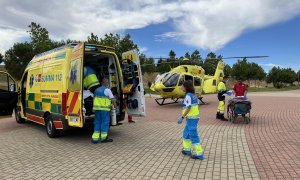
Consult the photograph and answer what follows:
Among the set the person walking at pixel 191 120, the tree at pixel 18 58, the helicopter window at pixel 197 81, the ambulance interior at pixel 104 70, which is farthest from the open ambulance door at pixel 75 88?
the tree at pixel 18 58

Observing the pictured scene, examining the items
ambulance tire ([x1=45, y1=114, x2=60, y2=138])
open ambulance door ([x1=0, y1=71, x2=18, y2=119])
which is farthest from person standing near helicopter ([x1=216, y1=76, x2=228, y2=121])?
open ambulance door ([x1=0, y1=71, x2=18, y2=119])

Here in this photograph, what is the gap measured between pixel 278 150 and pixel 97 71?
217 inches

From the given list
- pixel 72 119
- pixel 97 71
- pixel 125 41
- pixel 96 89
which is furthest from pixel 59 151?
pixel 125 41

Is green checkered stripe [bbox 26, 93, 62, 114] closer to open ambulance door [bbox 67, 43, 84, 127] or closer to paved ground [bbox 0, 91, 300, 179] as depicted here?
open ambulance door [bbox 67, 43, 84, 127]

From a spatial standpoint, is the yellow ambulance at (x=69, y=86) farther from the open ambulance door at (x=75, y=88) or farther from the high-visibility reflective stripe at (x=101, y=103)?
the high-visibility reflective stripe at (x=101, y=103)

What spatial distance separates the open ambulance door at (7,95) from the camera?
921 cm

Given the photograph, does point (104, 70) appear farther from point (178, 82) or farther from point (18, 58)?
point (18, 58)

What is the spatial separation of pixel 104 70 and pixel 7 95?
3.31 meters

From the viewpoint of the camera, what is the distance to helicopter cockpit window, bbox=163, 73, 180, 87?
53.7 ft

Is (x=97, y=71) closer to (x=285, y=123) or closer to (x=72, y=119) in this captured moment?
(x=72, y=119)

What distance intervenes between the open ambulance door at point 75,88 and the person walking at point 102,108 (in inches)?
19.1

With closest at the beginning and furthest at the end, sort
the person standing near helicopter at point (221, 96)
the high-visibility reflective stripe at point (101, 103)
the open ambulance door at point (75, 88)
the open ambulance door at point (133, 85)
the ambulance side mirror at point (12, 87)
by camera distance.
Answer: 1. the open ambulance door at point (75, 88)
2. the high-visibility reflective stripe at point (101, 103)
3. the open ambulance door at point (133, 85)
4. the ambulance side mirror at point (12, 87)
5. the person standing near helicopter at point (221, 96)

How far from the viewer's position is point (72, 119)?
279 inches

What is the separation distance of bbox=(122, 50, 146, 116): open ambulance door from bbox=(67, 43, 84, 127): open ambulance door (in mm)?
1615
